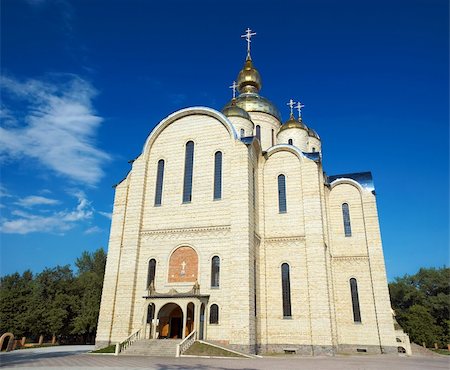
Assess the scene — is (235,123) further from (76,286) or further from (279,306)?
(76,286)

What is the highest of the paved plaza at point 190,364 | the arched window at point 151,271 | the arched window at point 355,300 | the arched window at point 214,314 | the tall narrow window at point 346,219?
the tall narrow window at point 346,219

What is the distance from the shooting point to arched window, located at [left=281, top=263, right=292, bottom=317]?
1904 centimetres

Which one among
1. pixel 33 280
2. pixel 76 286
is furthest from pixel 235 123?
pixel 33 280

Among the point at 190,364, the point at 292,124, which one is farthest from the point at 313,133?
the point at 190,364

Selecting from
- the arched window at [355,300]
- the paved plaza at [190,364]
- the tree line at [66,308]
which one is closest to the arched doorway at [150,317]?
the paved plaza at [190,364]

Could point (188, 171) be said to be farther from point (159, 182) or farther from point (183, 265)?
point (183, 265)

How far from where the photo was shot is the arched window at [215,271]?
1831 cm

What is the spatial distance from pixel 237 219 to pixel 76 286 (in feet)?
63.8

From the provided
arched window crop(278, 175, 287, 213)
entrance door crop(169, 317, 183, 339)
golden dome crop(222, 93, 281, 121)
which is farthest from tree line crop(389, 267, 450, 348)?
entrance door crop(169, 317, 183, 339)

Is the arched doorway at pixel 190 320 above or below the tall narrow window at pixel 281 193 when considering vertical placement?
below

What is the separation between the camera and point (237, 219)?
18656mm

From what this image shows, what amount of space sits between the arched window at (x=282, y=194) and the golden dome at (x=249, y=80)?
1202cm

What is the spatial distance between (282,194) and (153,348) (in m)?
10.8

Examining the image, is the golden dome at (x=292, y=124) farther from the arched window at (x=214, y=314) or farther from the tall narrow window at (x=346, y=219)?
the arched window at (x=214, y=314)
